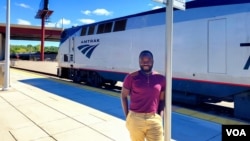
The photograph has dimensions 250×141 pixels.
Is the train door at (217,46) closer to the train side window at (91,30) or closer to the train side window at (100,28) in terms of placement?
the train side window at (100,28)

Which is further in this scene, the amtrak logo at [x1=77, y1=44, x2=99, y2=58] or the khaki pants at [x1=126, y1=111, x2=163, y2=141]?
the amtrak logo at [x1=77, y1=44, x2=99, y2=58]

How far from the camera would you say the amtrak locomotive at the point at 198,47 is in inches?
284

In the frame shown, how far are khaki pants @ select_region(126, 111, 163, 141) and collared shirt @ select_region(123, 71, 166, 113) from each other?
0.26 ft

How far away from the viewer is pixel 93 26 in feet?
46.6

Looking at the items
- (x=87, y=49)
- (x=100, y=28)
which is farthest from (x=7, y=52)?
(x=100, y=28)

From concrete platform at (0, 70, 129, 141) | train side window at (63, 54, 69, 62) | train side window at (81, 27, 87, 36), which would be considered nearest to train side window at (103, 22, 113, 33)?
train side window at (81, 27, 87, 36)

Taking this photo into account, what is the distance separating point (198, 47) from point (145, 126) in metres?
5.38

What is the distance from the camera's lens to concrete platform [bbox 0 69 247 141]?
19.0 feet

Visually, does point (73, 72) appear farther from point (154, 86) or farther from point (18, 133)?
point (154, 86)

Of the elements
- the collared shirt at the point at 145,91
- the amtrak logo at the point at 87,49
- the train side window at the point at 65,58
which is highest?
the amtrak logo at the point at 87,49

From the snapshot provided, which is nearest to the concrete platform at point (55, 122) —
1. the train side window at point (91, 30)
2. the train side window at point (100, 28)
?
the train side window at point (100, 28)

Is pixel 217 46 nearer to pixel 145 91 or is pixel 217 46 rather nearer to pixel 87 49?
pixel 145 91

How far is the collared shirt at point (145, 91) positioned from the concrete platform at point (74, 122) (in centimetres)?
234

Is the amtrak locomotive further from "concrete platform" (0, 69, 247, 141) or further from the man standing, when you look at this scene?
the man standing
